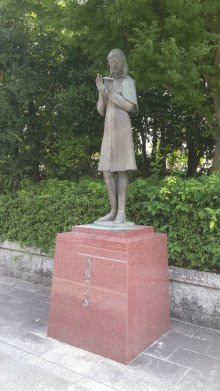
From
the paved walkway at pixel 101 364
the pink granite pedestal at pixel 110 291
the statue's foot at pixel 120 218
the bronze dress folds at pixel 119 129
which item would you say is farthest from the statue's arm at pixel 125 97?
Result: the paved walkway at pixel 101 364

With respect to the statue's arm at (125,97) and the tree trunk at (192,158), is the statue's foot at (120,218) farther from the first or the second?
the tree trunk at (192,158)

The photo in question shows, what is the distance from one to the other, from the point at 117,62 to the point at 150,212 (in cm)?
200

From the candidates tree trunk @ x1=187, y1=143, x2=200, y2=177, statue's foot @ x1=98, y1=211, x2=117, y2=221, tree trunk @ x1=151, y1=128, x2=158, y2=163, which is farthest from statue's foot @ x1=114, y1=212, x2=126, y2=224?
tree trunk @ x1=187, y1=143, x2=200, y2=177

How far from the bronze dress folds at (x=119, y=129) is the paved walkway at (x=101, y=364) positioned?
6.70 feet

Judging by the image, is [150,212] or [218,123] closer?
[150,212]

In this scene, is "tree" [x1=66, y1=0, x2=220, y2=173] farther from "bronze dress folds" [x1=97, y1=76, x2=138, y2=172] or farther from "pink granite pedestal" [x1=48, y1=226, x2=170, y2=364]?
"pink granite pedestal" [x1=48, y1=226, x2=170, y2=364]

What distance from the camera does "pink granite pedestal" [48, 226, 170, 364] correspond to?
3.36m

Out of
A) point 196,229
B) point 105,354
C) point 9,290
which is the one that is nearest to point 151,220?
point 196,229

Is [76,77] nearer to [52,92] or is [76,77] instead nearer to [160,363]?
[52,92]

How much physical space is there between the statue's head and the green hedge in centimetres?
160

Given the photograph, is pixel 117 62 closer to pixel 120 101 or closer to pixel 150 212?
pixel 120 101

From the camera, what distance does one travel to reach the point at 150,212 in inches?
182

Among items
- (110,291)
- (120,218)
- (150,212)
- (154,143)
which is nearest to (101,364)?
(110,291)

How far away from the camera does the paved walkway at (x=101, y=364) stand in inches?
113
